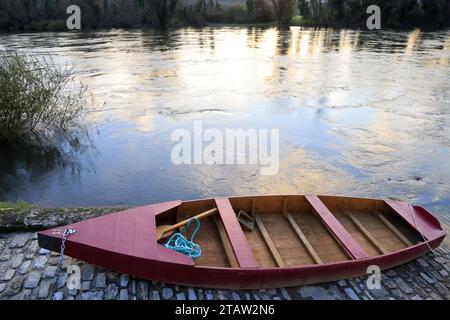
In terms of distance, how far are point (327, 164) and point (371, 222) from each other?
3.00m

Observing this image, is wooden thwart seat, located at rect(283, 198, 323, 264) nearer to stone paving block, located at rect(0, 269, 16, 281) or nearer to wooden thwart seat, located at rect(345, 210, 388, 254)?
wooden thwart seat, located at rect(345, 210, 388, 254)

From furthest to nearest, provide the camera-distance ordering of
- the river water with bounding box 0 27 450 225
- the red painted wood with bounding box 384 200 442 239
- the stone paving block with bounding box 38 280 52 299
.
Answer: the river water with bounding box 0 27 450 225
the red painted wood with bounding box 384 200 442 239
the stone paving block with bounding box 38 280 52 299

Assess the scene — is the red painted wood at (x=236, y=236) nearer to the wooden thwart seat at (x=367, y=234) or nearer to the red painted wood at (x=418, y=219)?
the wooden thwart seat at (x=367, y=234)

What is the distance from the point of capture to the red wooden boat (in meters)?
4.20

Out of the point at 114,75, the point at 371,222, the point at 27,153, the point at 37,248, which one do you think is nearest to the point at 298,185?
the point at 371,222

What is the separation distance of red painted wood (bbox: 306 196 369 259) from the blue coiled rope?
5.50ft

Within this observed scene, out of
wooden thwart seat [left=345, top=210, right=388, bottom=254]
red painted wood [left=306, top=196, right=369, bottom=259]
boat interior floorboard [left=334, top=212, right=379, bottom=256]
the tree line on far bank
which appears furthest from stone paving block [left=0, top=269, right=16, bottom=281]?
the tree line on far bank

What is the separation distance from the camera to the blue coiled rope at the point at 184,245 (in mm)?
4531

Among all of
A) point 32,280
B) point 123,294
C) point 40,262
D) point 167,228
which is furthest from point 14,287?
point 167,228

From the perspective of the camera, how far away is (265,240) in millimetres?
4957

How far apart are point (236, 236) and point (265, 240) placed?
1.65 ft

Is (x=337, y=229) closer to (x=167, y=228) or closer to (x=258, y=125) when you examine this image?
(x=167, y=228)

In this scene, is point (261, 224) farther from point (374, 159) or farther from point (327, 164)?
point (374, 159)

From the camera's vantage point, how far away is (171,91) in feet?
45.4
